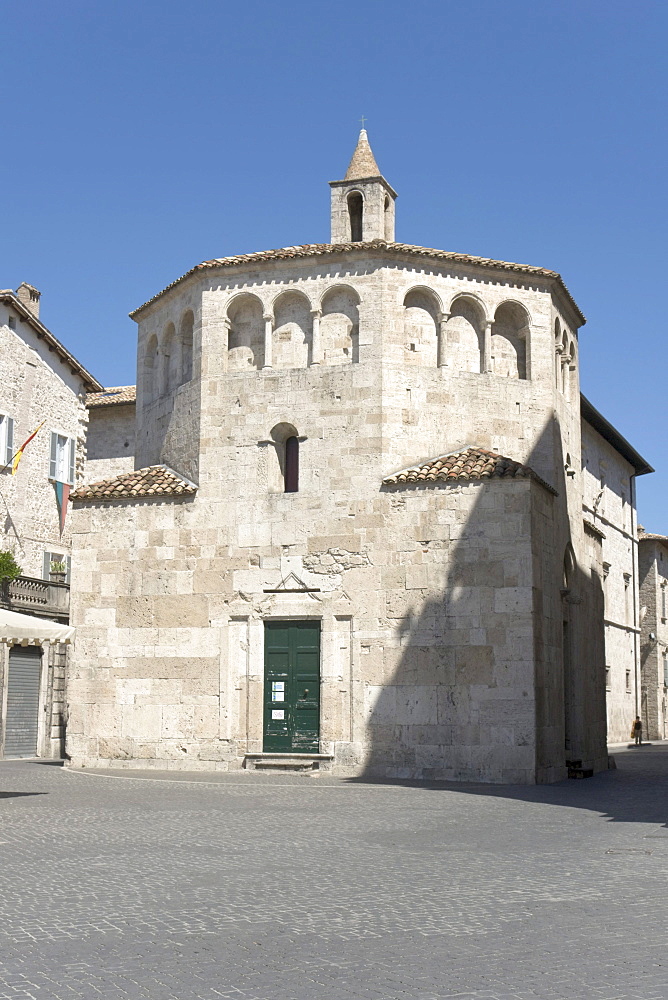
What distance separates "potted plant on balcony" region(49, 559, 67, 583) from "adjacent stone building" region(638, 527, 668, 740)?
84.1ft

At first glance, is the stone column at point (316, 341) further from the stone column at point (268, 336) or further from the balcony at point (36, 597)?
the balcony at point (36, 597)

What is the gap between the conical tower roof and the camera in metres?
23.6

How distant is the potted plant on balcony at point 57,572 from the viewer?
98.4 feet

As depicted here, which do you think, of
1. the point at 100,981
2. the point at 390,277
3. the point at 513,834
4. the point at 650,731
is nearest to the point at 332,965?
the point at 100,981

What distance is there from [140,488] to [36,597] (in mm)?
7517

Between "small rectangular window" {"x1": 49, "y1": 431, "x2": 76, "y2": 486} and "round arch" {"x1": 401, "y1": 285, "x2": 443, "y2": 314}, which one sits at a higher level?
"round arch" {"x1": 401, "y1": 285, "x2": 443, "y2": 314}

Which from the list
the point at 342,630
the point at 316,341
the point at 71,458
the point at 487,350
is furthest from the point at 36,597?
the point at 487,350

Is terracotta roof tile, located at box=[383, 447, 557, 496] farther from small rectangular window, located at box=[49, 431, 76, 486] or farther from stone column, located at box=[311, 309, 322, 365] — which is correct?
small rectangular window, located at box=[49, 431, 76, 486]

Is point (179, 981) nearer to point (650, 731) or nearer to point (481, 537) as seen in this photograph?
point (481, 537)

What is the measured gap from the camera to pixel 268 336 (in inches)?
850

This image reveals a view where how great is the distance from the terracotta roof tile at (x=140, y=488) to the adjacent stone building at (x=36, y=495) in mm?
5173

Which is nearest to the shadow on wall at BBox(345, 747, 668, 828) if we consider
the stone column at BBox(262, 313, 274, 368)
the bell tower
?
the stone column at BBox(262, 313, 274, 368)

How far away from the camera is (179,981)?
18.1 ft

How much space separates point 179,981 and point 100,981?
40 centimetres
